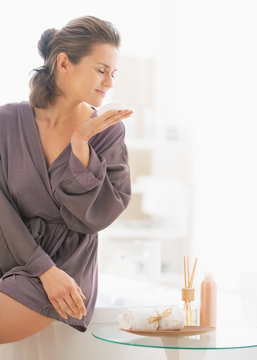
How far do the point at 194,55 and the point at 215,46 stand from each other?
221mm

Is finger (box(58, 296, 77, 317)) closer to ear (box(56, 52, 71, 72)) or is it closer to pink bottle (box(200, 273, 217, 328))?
pink bottle (box(200, 273, 217, 328))

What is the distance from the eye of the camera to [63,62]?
1592 mm

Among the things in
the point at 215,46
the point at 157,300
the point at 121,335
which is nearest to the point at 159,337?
the point at 121,335

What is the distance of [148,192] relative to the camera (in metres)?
3.97

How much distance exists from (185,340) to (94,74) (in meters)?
0.71

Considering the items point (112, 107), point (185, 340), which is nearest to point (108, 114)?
point (112, 107)

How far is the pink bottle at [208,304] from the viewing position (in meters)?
→ 1.61

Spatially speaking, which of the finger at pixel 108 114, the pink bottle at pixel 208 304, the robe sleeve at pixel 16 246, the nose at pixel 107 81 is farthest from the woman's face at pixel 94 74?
the pink bottle at pixel 208 304

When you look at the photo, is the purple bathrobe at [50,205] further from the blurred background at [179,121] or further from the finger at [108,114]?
the blurred background at [179,121]

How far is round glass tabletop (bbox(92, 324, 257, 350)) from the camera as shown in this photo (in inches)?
53.4

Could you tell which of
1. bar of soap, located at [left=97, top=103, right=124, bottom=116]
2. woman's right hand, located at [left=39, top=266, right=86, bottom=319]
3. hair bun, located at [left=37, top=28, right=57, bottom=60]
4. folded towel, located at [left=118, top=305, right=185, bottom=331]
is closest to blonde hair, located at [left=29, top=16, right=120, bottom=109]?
hair bun, located at [left=37, top=28, right=57, bottom=60]

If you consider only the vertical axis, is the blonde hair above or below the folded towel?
above

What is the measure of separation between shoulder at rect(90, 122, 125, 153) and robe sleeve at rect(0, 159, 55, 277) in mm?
268

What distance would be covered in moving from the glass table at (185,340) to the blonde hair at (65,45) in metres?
0.66
